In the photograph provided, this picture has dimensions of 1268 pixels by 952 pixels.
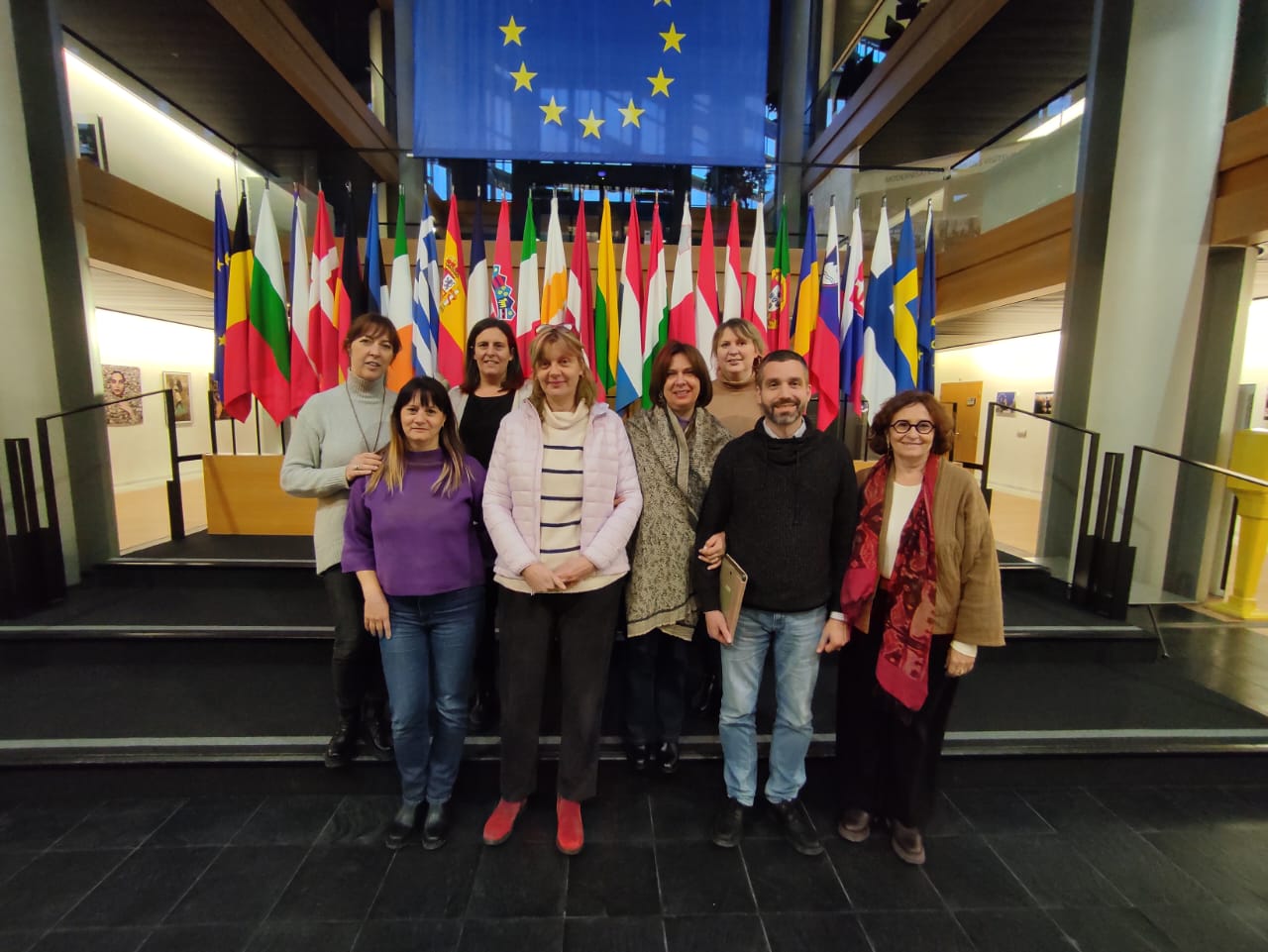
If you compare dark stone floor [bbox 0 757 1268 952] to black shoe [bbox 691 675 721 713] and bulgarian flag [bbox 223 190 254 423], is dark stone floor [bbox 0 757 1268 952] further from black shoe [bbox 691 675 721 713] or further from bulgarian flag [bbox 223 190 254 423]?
bulgarian flag [bbox 223 190 254 423]

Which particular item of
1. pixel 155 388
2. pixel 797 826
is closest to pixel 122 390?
pixel 155 388

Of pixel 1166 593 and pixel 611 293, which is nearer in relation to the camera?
pixel 1166 593

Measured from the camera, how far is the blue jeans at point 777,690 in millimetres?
1718

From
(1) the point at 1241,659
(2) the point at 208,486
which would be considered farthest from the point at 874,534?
(2) the point at 208,486

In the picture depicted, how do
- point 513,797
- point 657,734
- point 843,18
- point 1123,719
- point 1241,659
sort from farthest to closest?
point 843,18 → point 1241,659 → point 1123,719 → point 657,734 → point 513,797

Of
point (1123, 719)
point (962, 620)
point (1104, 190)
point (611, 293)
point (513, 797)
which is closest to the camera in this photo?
point (962, 620)

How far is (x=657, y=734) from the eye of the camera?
84.6 inches

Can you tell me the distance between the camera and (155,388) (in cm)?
818

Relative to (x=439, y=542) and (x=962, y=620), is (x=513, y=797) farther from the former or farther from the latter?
(x=962, y=620)

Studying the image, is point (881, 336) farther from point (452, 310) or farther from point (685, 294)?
point (452, 310)

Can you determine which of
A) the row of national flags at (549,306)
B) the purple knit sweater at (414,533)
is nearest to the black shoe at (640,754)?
the purple knit sweater at (414,533)

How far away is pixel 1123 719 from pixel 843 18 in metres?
10.2

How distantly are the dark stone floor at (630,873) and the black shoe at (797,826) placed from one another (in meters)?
0.04

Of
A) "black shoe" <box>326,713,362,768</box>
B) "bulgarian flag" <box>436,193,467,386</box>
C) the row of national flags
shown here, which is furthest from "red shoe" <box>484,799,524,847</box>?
"bulgarian flag" <box>436,193,467,386</box>
